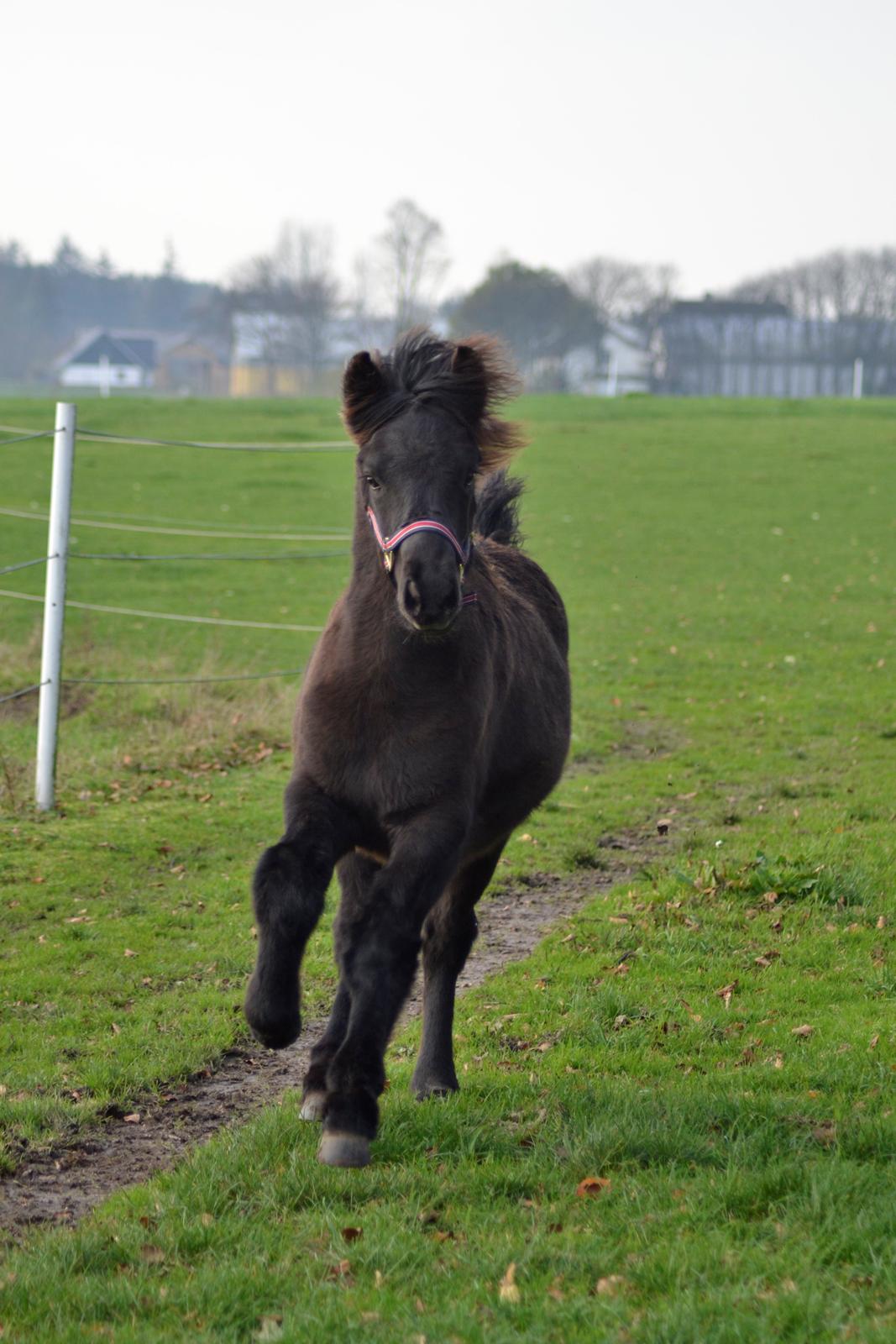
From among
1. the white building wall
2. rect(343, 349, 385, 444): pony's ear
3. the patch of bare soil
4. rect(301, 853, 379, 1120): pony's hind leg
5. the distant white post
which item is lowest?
the patch of bare soil

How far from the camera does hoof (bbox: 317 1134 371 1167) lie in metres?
4.09

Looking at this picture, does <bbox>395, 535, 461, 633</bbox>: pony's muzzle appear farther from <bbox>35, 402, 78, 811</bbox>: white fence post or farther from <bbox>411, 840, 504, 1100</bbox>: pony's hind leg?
<bbox>35, 402, 78, 811</bbox>: white fence post

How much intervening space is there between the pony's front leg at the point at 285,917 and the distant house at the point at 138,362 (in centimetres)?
9650

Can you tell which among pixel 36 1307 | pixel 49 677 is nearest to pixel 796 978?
pixel 36 1307

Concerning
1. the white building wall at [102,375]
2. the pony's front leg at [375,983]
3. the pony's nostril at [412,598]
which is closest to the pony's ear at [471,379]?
the pony's nostril at [412,598]

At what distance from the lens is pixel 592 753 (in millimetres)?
12078

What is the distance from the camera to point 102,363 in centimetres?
10606

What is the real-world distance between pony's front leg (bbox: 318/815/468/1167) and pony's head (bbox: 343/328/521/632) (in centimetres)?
80

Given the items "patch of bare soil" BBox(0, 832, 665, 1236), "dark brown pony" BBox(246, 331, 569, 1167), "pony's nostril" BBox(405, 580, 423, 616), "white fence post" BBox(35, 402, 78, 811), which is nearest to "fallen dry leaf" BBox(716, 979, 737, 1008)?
"patch of bare soil" BBox(0, 832, 665, 1236)

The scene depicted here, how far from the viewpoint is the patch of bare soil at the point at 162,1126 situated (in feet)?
13.8

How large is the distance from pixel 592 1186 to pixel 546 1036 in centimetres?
158

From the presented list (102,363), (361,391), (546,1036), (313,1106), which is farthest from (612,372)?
(313,1106)

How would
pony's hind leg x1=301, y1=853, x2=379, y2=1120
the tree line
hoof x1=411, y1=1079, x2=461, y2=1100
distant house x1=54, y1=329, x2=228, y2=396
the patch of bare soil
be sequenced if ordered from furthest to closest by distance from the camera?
distant house x1=54, y1=329, x2=228, y2=396
the tree line
hoof x1=411, y1=1079, x2=461, y2=1100
pony's hind leg x1=301, y1=853, x2=379, y2=1120
the patch of bare soil

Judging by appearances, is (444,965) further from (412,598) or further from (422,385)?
(422,385)
